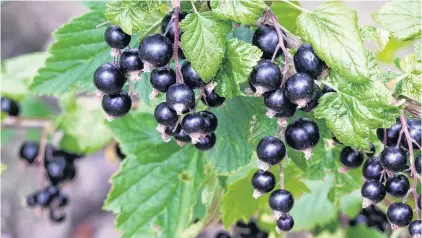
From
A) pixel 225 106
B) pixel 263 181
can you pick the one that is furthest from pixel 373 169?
pixel 225 106

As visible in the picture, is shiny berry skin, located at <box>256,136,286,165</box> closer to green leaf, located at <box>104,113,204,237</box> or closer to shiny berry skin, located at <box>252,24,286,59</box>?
shiny berry skin, located at <box>252,24,286,59</box>

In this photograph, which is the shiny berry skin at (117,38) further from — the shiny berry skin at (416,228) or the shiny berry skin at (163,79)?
the shiny berry skin at (416,228)

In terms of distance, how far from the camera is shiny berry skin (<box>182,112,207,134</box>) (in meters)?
1.33

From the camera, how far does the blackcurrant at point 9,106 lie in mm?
2664

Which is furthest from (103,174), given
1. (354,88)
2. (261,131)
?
(354,88)

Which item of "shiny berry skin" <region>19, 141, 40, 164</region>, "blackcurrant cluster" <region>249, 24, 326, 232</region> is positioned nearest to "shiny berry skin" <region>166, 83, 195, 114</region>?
"blackcurrant cluster" <region>249, 24, 326, 232</region>

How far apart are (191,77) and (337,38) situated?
351 mm

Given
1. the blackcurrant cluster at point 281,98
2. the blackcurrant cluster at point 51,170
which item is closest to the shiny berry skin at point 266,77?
the blackcurrant cluster at point 281,98

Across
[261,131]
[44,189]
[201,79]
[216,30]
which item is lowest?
[44,189]

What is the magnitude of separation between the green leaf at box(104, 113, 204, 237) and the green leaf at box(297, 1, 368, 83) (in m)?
0.85

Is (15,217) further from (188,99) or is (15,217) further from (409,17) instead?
(409,17)

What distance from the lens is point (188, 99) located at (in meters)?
1.25

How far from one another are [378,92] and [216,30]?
1.30ft

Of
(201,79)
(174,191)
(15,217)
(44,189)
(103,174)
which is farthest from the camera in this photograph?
(103,174)
